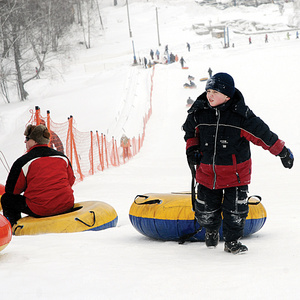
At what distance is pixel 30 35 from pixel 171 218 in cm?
3326

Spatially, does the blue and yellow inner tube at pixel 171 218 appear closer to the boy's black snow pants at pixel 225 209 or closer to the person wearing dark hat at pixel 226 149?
the boy's black snow pants at pixel 225 209

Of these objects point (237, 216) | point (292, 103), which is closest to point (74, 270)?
point (237, 216)

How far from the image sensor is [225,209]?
3.50 m

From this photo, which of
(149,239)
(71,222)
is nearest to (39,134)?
(71,222)

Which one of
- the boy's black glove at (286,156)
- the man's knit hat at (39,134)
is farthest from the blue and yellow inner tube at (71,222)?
the boy's black glove at (286,156)

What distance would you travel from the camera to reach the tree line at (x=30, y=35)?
3117 cm

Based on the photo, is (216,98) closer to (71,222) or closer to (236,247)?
(236,247)

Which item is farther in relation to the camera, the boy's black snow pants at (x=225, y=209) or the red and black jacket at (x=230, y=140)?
the boy's black snow pants at (x=225, y=209)

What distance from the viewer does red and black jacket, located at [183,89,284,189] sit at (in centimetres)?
331

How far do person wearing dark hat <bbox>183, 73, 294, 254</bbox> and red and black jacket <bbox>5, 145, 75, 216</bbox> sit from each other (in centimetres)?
154

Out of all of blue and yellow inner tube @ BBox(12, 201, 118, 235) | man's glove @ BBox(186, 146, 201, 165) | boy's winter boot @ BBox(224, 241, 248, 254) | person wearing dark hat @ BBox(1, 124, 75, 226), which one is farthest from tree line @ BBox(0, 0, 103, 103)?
boy's winter boot @ BBox(224, 241, 248, 254)

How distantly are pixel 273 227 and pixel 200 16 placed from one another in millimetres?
78566

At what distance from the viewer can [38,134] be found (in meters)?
4.45

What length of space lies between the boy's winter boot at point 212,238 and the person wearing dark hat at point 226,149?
112 millimetres
